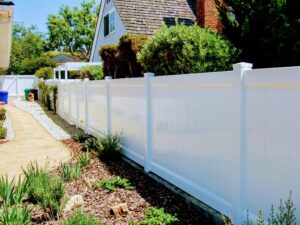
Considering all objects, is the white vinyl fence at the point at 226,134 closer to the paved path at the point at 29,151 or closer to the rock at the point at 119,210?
the rock at the point at 119,210

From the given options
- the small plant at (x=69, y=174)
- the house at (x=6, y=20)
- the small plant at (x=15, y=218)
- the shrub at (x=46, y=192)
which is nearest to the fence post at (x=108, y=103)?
the house at (x=6, y=20)

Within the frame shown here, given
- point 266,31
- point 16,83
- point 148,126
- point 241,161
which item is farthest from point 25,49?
point 241,161

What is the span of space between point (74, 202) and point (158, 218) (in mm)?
1237

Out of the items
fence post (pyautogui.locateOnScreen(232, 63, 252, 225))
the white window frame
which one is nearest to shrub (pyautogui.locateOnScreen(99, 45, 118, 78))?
the white window frame

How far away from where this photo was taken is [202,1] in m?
17.4

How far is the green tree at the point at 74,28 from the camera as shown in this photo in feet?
209

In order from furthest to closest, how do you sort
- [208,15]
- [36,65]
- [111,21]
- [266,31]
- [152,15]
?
[36,65], [111,21], [152,15], [208,15], [266,31]

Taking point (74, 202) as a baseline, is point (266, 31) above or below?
above

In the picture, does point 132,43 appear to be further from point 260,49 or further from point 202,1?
point 202,1

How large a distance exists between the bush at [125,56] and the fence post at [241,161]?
883 cm

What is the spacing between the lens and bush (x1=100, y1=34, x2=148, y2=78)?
12.5 metres

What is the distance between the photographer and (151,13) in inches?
766

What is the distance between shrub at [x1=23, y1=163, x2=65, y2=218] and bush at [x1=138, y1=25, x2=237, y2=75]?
4512mm

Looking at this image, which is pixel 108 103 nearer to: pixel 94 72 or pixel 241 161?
pixel 241 161
